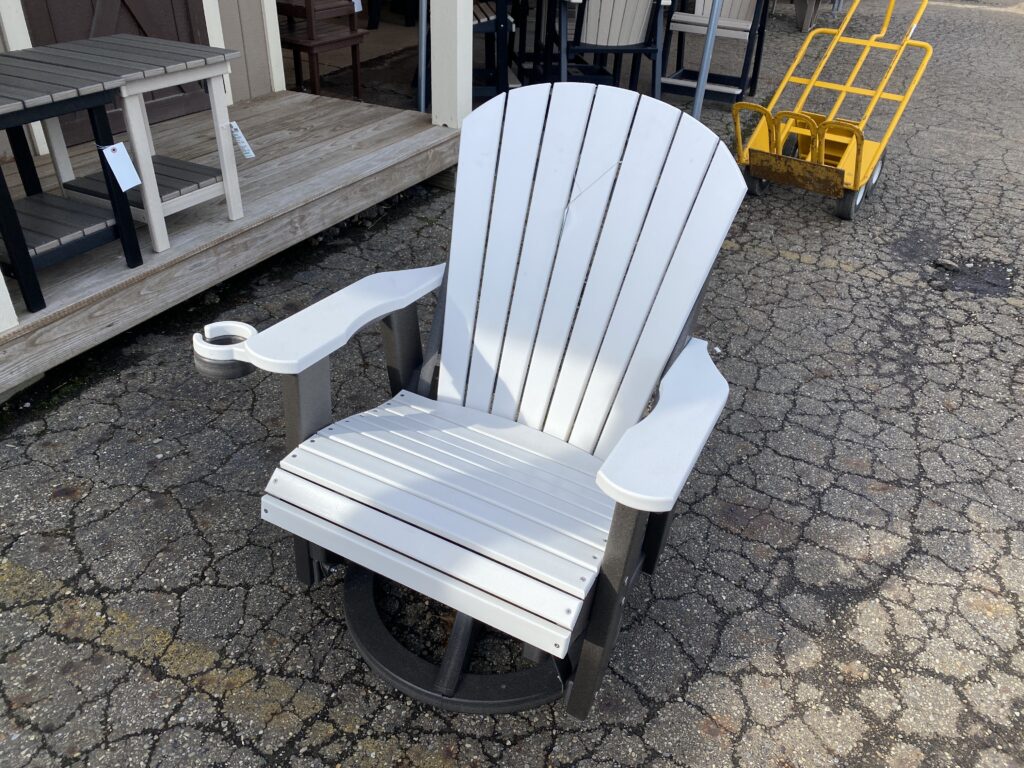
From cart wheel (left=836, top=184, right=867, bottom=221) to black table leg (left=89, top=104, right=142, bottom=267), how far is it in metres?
3.37

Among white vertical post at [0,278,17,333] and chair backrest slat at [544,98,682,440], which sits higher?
chair backrest slat at [544,98,682,440]

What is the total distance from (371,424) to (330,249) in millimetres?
2013

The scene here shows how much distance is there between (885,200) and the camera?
4395 mm

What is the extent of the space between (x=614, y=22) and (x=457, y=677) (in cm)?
439

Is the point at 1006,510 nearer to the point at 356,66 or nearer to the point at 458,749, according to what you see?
the point at 458,749

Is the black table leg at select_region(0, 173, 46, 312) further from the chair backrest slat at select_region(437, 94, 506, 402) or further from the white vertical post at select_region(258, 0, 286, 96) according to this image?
the white vertical post at select_region(258, 0, 286, 96)

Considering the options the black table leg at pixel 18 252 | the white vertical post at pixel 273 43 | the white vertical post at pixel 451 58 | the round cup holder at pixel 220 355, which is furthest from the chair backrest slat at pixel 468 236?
the white vertical post at pixel 273 43

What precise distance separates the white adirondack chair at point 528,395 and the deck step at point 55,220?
1.07m

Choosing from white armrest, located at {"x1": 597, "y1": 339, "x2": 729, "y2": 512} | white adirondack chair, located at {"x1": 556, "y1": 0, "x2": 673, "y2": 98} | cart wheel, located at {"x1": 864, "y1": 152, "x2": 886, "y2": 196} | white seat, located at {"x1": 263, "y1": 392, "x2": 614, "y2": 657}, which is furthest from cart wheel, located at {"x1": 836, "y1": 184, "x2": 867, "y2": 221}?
white seat, located at {"x1": 263, "y1": 392, "x2": 614, "y2": 657}

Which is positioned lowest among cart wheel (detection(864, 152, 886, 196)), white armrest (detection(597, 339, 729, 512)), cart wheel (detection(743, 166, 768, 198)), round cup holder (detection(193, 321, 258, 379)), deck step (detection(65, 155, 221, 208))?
cart wheel (detection(743, 166, 768, 198))

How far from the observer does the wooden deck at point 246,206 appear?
2.36 metres

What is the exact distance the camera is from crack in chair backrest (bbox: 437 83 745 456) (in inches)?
68.8

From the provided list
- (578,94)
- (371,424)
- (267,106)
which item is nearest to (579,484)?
(371,424)

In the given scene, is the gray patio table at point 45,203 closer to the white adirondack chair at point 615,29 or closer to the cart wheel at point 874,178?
the white adirondack chair at point 615,29
